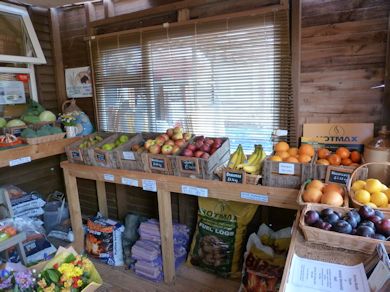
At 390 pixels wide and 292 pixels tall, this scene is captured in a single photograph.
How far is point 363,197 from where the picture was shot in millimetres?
1260

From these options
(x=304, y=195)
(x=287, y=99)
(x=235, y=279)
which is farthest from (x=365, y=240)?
(x=235, y=279)

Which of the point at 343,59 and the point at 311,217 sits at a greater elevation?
the point at 343,59

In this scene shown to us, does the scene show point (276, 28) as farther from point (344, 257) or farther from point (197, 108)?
point (344, 257)

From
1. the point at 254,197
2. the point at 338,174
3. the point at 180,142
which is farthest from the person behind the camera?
the point at 180,142

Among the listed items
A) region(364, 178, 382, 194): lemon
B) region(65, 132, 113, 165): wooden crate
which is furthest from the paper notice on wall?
region(65, 132, 113, 165): wooden crate

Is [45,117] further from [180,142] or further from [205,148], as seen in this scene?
[205,148]

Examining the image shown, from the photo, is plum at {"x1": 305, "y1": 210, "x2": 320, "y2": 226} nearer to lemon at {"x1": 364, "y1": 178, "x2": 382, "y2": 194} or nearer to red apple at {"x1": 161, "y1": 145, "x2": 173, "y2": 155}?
lemon at {"x1": 364, "y1": 178, "x2": 382, "y2": 194}

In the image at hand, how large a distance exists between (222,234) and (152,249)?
0.58m

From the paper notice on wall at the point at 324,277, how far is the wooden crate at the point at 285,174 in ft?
2.14

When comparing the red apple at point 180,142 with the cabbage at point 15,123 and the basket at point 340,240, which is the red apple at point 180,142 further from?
the cabbage at point 15,123

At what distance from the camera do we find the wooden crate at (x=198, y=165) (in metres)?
1.84

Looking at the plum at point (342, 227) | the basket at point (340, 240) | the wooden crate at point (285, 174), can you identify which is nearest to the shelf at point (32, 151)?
the wooden crate at point (285, 174)

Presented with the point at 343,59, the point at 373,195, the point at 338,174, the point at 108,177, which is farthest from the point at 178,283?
the point at 343,59

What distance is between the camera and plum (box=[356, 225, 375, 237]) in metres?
1.01
